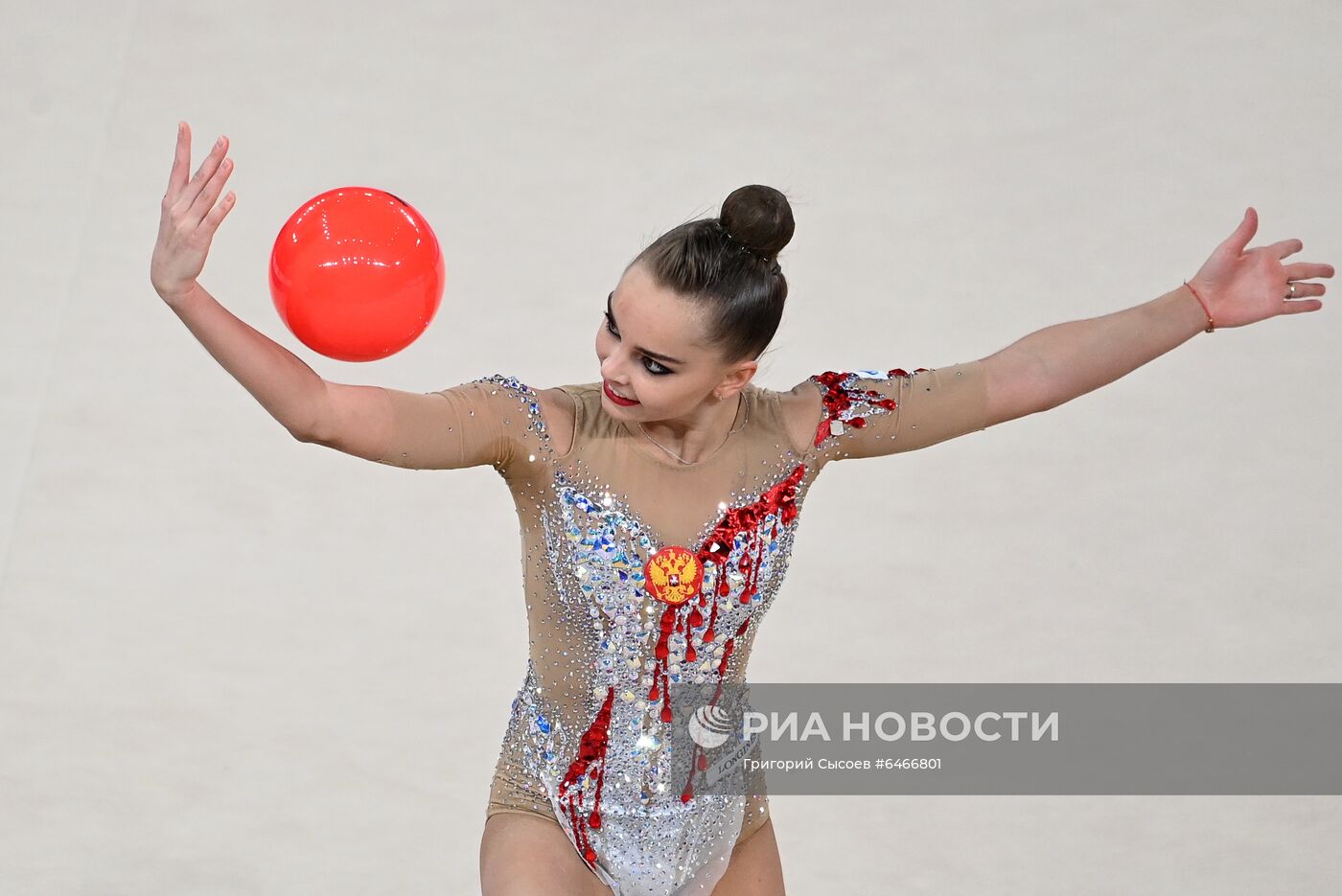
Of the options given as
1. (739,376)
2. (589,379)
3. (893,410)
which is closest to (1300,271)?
(893,410)

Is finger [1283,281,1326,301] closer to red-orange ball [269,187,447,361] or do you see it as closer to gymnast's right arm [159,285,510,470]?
gymnast's right arm [159,285,510,470]

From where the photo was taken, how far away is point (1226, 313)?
2820mm

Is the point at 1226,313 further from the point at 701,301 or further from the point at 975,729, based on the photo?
the point at 975,729

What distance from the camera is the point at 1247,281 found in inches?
111

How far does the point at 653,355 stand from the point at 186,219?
0.65 meters

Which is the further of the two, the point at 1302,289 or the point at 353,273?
the point at 1302,289

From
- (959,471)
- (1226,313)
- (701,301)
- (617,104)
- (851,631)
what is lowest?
(701,301)

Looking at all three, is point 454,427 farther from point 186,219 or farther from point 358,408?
point 186,219

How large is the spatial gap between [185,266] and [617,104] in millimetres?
4454

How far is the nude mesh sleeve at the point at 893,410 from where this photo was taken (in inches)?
107

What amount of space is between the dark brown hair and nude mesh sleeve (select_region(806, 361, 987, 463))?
286 mm

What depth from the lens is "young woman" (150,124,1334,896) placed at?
2.43m

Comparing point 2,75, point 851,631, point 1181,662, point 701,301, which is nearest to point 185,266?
point 701,301

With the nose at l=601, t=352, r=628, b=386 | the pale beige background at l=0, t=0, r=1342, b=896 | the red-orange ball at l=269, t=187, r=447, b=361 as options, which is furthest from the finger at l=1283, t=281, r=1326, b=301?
the pale beige background at l=0, t=0, r=1342, b=896
